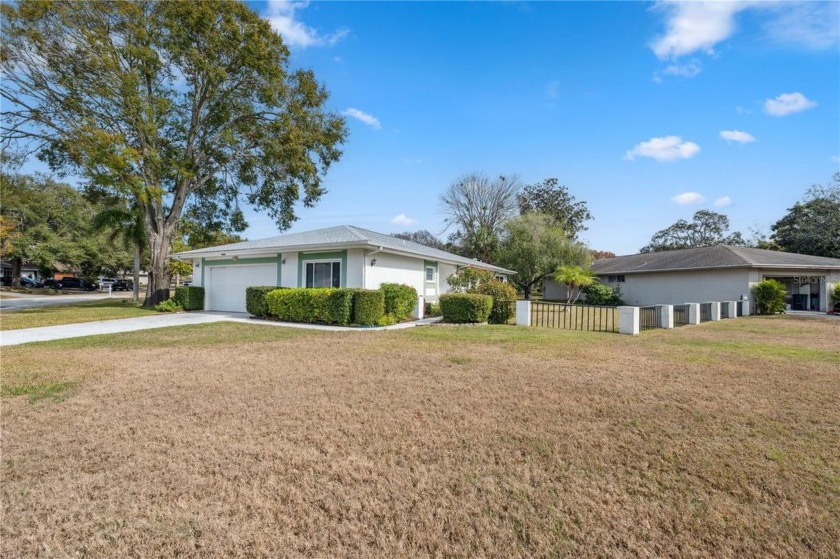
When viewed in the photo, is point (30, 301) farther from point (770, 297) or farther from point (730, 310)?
point (770, 297)

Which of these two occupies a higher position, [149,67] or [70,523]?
[149,67]

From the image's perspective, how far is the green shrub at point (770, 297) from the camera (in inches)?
739

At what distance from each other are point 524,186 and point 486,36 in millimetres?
34043

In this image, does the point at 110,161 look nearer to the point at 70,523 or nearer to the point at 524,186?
the point at 70,523

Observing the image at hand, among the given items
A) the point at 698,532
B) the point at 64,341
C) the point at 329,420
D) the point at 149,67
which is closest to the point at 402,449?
the point at 329,420

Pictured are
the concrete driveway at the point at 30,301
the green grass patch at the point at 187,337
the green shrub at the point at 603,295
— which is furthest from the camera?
the green shrub at the point at 603,295

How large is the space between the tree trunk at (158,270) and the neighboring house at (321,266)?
6.20ft

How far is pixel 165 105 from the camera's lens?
1697 centimetres

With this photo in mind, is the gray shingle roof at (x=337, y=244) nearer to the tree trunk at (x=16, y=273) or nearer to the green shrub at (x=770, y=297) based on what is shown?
the green shrub at (x=770, y=297)

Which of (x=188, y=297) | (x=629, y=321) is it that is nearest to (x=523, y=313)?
(x=629, y=321)

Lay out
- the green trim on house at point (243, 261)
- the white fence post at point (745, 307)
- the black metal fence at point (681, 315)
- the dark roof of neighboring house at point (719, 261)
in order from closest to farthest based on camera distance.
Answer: the black metal fence at point (681, 315), the green trim on house at point (243, 261), the white fence post at point (745, 307), the dark roof of neighboring house at point (719, 261)

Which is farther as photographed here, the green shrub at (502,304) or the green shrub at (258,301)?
the green shrub at (258,301)

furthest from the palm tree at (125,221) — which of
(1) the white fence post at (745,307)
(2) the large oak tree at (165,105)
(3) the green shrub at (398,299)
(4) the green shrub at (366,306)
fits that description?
(1) the white fence post at (745,307)

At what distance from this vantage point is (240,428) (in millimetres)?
3945
